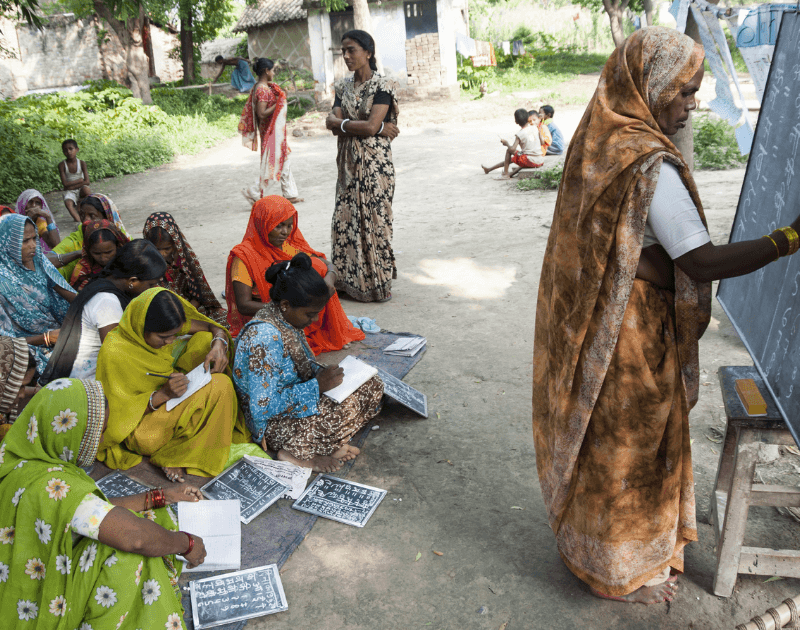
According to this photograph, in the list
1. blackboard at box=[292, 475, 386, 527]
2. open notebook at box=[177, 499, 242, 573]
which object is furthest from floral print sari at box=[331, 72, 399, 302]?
open notebook at box=[177, 499, 242, 573]

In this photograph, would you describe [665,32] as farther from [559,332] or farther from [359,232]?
[359,232]

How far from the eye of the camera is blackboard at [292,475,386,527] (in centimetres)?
276

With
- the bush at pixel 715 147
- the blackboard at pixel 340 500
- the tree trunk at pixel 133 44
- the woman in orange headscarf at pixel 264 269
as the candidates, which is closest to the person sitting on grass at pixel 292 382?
the blackboard at pixel 340 500

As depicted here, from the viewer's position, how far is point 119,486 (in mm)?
2930

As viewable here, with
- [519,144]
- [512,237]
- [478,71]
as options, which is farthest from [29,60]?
[512,237]

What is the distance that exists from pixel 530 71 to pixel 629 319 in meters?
22.3

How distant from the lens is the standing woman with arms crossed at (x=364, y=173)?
479 centimetres

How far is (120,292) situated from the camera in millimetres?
3328

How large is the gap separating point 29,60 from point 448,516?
28.6 meters

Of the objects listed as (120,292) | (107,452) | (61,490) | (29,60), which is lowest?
(107,452)

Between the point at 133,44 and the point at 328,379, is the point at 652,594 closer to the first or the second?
the point at 328,379

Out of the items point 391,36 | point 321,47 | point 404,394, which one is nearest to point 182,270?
point 404,394

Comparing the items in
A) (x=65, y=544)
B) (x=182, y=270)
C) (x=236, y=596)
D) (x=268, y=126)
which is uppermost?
(x=268, y=126)

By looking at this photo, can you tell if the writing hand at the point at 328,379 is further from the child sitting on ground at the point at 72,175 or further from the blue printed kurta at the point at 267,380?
the child sitting on ground at the point at 72,175
